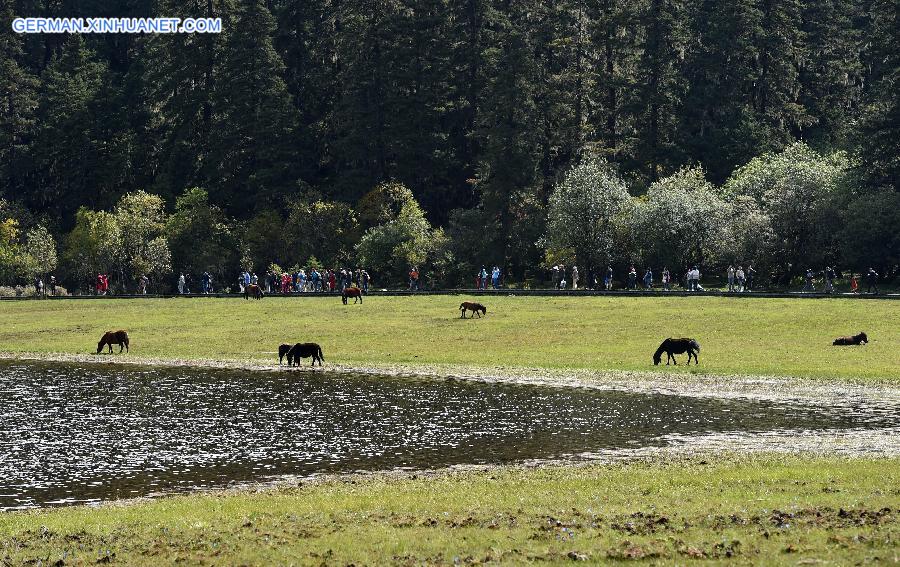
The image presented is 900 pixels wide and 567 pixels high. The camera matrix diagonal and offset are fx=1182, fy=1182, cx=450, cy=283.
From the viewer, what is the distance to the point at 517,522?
60.1 feet

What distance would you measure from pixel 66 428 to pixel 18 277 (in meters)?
104

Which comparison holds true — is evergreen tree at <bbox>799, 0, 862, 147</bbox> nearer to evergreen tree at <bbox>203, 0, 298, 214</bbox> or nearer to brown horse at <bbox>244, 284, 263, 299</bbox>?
evergreen tree at <bbox>203, 0, 298, 214</bbox>

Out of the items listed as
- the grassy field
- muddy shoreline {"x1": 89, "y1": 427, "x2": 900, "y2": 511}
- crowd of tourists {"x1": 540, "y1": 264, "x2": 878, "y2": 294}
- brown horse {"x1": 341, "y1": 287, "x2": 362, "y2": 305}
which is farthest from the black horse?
crowd of tourists {"x1": 540, "y1": 264, "x2": 878, "y2": 294}

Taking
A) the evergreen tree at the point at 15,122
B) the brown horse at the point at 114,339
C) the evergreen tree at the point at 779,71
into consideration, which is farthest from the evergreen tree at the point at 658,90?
the evergreen tree at the point at 15,122

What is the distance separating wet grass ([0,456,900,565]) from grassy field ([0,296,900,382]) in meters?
20.9

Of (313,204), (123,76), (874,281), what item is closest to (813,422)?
(874,281)

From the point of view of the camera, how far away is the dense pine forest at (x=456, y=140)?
10112 cm

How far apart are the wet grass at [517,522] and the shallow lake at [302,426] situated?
3.42 m

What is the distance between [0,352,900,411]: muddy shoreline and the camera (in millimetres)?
35969

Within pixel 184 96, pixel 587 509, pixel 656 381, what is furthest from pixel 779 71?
pixel 587 509

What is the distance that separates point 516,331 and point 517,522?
4321cm

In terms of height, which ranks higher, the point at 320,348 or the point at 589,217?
the point at 589,217

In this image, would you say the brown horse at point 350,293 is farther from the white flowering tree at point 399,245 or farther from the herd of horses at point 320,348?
the white flowering tree at point 399,245

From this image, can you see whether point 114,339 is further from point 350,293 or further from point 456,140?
point 456,140
